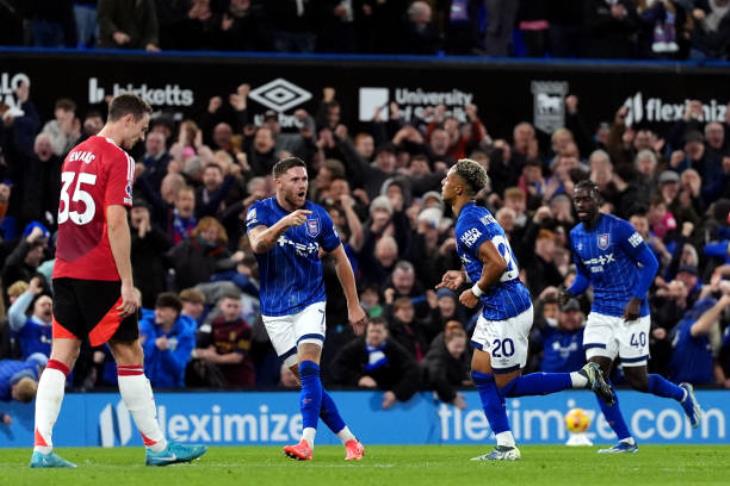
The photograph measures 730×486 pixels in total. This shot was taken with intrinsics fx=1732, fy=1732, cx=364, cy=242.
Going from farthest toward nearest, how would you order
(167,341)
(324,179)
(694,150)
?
(694,150)
(324,179)
(167,341)

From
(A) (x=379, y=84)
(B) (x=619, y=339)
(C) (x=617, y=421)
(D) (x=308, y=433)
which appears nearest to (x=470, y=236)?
(D) (x=308, y=433)

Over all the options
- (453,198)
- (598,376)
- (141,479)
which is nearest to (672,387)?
(598,376)

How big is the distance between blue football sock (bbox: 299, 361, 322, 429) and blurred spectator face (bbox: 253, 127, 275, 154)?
9084 mm

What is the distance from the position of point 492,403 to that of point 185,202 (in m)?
7.82

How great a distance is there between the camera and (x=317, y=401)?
1302cm

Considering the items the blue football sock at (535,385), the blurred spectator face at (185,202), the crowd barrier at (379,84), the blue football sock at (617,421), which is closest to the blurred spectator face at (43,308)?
the blurred spectator face at (185,202)

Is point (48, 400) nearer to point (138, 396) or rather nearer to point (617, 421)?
point (138, 396)

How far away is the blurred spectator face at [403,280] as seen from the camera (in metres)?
19.8

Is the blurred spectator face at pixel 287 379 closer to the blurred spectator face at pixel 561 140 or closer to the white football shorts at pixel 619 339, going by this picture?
the white football shorts at pixel 619 339

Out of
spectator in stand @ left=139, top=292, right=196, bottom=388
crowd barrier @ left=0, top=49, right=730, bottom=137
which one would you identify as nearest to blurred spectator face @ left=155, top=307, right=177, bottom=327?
spectator in stand @ left=139, top=292, right=196, bottom=388

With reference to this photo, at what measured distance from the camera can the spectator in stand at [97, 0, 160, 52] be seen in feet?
74.7

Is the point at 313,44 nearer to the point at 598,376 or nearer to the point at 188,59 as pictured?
the point at 188,59

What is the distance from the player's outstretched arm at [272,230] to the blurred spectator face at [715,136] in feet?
39.7

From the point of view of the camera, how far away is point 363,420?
1900 cm
